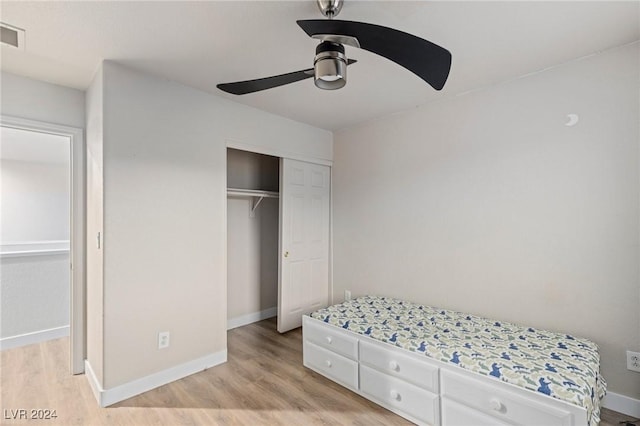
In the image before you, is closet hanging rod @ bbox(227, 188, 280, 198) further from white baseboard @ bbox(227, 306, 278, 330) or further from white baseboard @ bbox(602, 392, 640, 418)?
white baseboard @ bbox(602, 392, 640, 418)

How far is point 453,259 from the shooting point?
2.83 meters

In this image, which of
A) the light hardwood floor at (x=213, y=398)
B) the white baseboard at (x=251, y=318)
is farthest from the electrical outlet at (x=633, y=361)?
the white baseboard at (x=251, y=318)

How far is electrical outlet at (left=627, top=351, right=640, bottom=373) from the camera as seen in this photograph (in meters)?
1.96

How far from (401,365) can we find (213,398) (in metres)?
1.37

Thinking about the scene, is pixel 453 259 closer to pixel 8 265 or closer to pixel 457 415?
pixel 457 415

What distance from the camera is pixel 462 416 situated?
181 centimetres

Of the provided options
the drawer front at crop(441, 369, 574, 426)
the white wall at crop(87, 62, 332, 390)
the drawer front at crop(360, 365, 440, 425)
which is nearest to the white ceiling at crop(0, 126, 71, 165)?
the white wall at crop(87, 62, 332, 390)

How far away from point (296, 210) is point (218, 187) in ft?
3.39

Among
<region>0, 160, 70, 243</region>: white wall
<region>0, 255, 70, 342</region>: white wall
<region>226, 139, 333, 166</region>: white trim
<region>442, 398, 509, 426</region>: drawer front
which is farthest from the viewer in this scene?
<region>0, 160, 70, 243</region>: white wall

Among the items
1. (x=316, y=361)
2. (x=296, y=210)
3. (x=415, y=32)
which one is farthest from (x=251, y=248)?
(x=415, y=32)

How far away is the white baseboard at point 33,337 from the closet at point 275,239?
179cm

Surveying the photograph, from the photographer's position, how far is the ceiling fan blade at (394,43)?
1.24 m

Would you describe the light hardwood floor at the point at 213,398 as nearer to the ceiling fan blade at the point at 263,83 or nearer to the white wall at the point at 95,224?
the white wall at the point at 95,224

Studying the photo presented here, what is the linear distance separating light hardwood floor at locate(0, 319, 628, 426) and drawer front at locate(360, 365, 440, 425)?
8 centimetres
